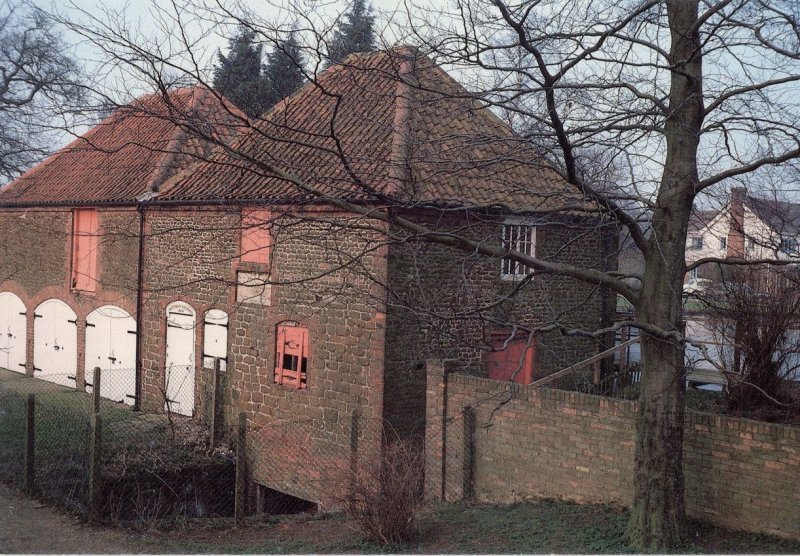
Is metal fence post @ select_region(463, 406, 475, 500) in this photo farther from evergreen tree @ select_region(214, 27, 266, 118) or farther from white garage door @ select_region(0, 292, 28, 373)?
white garage door @ select_region(0, 292, 28, 373)

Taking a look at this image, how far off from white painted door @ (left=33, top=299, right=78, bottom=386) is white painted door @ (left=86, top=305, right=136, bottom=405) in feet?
2.74

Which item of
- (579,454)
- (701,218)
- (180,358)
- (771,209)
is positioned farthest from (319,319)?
(771,209)

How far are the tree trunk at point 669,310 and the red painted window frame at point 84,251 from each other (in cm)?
1560

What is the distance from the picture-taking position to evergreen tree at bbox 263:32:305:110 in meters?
7.29

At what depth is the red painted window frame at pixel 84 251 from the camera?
Answer: 20297mm

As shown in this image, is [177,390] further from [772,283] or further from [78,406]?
[772,283]

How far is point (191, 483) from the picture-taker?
45.8 ft

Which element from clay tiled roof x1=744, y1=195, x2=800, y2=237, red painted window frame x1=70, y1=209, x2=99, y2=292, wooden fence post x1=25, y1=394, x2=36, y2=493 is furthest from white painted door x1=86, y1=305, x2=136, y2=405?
clay tiled roof x1=744, y1=195, x2=800, y2=237

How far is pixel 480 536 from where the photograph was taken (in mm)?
9078

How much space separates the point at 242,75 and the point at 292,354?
24.0 ft

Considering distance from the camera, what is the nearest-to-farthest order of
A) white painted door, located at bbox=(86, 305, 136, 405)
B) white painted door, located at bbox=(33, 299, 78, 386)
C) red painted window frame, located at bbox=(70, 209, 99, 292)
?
white painted door, located at bbox=(86, 305, 136, 405)
red painted window frame, located at bbox=(70, 209, 99, 292)
white painted door, located at bbox=(33, 299, 78, 386)

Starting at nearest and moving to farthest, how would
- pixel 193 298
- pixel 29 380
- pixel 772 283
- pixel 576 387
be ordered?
pixel 772 283, pixel 576 387, pixel 193 298, pixel 29 380

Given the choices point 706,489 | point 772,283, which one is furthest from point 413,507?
point 772,283

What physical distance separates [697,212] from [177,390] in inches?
482
